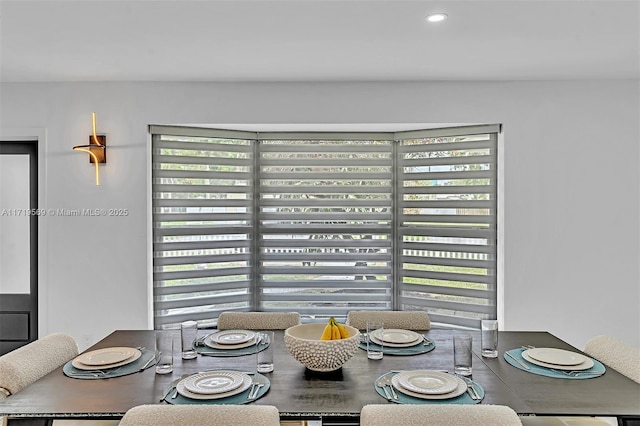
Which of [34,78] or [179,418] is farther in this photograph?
[34,78]

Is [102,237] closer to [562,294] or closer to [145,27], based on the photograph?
[145,27]

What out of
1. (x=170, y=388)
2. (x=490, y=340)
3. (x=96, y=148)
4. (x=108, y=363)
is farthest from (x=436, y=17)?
(x=96, y=148)

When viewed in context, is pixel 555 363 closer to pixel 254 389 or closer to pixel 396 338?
pixel 396 338

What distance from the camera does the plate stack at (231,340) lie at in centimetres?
206

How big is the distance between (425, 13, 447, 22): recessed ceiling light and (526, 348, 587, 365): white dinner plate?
1628 millimetres

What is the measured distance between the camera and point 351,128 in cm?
353

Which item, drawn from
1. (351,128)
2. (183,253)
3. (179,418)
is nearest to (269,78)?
(351,128)

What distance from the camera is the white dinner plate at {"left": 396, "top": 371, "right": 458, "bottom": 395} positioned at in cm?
151

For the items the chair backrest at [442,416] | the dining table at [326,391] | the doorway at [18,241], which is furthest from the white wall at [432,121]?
the chair backrest at [442,416]

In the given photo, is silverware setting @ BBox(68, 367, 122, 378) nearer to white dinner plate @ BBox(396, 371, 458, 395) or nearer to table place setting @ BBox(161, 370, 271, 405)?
table place setting @ BBox(161, 370, 271, 405)

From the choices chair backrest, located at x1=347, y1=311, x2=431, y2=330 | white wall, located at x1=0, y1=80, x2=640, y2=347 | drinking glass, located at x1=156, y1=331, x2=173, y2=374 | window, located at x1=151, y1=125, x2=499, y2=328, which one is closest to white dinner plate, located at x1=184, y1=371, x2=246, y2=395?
drinking glass, located at x1=156, y1=331, x2=173, y2=374

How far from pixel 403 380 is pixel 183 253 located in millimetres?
2409

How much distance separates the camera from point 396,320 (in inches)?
98.7

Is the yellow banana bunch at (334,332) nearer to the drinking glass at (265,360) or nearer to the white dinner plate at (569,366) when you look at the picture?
the drinking glass at (265,360)
